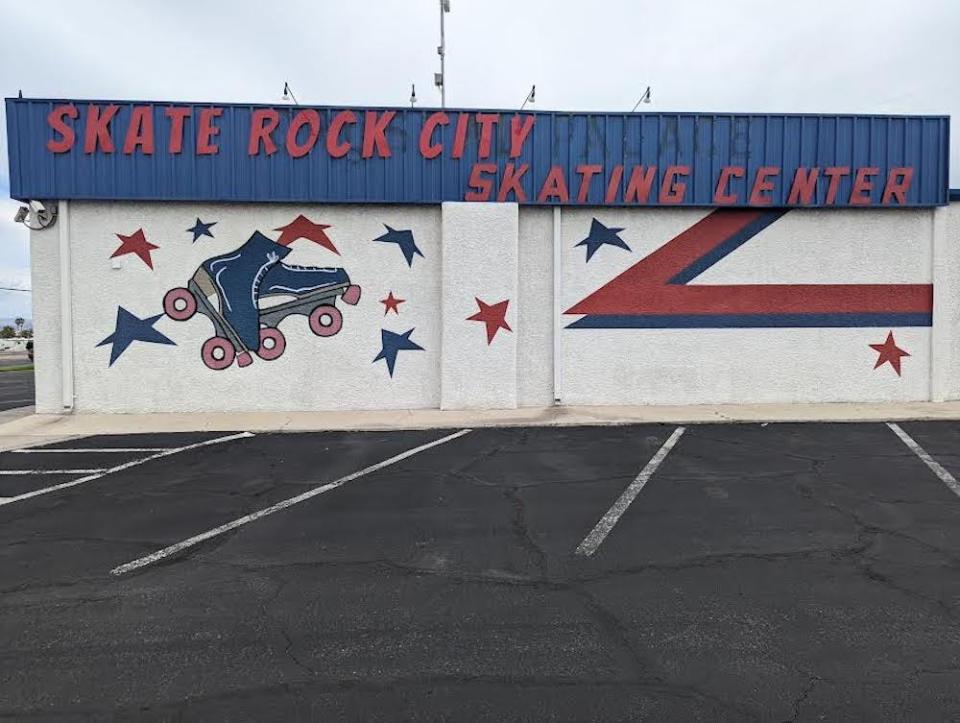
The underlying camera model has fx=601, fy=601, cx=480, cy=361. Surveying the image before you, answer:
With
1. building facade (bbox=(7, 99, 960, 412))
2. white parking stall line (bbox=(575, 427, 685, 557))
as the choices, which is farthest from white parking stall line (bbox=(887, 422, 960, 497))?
building facade (bbox=(7, 99, 960, 412))

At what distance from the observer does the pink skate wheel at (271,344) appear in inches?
468

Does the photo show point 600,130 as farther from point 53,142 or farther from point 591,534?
point 53,142

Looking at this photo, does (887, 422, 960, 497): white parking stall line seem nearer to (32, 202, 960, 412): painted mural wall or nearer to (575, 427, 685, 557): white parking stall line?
(575, 427, 685, 557): white parking stall line

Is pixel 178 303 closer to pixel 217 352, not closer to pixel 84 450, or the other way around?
pixel 217 352

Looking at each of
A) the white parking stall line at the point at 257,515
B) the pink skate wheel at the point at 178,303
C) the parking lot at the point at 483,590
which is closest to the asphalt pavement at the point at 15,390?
the pink skate wheel at the point at 178,303

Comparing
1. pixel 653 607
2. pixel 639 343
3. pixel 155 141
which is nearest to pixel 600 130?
pixel 639 343

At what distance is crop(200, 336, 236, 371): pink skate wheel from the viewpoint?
11.8m

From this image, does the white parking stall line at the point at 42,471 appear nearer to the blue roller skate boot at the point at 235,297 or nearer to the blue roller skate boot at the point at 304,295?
the blue roller skate boot at the point at 235,297

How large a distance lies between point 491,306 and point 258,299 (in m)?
4.60

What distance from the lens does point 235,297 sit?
1183 centimetres

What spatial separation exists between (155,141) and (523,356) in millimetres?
8137

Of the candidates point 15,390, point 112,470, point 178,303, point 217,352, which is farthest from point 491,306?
point 15,390

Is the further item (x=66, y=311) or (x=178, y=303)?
(x=178, y=303)

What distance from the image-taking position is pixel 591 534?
16.8ft
